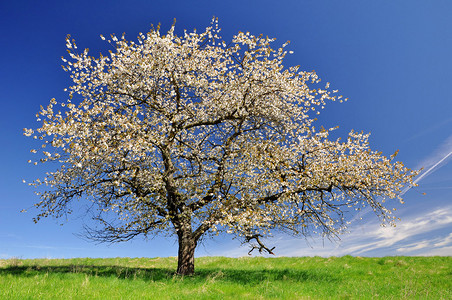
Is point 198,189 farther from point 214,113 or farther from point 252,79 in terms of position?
point 252,79

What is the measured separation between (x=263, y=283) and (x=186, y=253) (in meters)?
4.38

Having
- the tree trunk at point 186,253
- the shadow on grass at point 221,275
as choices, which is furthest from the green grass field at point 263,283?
the tree trunk at point 186,253

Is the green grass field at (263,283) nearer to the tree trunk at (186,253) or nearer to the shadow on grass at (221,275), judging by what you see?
the shadow on grass at (221,275)

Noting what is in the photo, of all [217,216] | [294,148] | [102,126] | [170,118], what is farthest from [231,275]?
[102,126]

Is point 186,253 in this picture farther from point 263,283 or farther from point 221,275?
point 263,283

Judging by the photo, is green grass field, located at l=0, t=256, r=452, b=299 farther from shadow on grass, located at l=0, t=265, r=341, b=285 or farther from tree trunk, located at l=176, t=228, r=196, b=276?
tree trunk, located at l=176, t=228, r=196, b=276

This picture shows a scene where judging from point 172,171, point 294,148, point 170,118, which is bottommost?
point 172,171

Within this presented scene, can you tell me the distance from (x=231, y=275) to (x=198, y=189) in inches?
195

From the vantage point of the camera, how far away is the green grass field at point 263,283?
36.6ft

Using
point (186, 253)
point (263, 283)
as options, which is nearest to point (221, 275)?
point (186, 253)

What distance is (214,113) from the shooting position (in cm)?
1758

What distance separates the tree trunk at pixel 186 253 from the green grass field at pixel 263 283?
74cm

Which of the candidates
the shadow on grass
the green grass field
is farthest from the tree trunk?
the green grass field

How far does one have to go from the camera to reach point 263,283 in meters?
14.2
